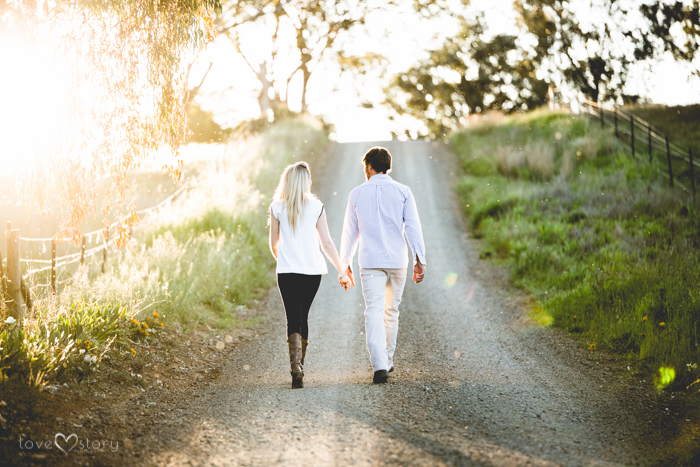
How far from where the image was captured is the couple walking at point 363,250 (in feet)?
17.9

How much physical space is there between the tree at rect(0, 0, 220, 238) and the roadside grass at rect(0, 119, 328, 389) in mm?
983

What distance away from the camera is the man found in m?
5.51

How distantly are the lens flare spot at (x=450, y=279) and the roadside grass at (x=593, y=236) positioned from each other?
3.59 ft

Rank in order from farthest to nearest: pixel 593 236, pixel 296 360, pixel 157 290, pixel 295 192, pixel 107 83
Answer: pixel 593 236, pixel 157 290, pixel 107 83, pixel 295 192, pixel 296 360

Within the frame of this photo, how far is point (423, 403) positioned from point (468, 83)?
4011 cm

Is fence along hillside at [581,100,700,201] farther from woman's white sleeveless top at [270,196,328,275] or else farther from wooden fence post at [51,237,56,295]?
wooden fence post at [51,237,56,295]

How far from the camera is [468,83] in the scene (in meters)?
41.9

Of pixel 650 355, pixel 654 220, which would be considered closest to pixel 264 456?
pixel 650 355

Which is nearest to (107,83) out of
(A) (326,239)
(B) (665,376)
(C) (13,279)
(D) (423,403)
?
(C) (13,279)

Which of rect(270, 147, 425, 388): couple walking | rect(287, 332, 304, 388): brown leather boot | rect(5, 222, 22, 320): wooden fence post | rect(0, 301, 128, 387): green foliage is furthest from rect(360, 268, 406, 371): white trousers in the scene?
rect(5, 222, 22, 320): wooden fence post

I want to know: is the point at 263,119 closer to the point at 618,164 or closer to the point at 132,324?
the point at 618,164

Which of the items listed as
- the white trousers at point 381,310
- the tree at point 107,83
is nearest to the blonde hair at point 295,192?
the white trousers at point 381,310

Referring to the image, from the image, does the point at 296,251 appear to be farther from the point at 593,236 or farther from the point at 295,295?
the point at 593,236

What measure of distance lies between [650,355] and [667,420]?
1496mm
